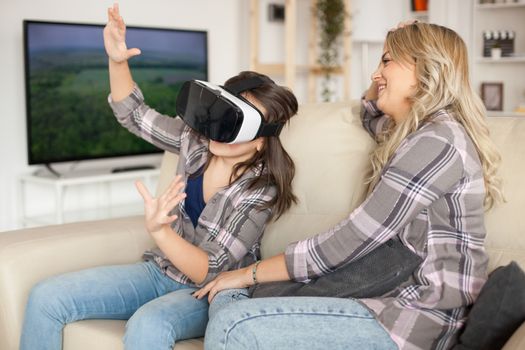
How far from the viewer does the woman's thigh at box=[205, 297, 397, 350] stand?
4.69ft

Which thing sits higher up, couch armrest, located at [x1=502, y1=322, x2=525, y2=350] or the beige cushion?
the beige cushion

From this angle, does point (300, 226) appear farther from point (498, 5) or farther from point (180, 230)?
point (498, 5)

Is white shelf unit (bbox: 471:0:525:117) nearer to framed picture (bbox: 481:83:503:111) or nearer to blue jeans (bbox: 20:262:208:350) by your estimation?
framed picture (bbox: 481:83:503:111)

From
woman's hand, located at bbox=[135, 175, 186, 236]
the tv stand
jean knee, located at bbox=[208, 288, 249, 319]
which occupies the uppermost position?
woman's hand, located at bbox=[135, 175, 186, 236]

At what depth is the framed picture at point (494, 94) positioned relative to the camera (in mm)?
5758

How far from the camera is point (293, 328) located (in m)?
1.44

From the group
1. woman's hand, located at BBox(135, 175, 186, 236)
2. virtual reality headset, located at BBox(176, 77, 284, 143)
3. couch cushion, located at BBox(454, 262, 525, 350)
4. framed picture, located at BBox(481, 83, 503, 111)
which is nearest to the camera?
couch cushion, located at BBox(454, 262, 525, 350)

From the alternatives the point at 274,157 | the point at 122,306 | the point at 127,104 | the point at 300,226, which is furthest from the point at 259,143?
the point at 122,306

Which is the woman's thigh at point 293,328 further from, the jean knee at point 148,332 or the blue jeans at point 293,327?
the jean knee at point 148,332

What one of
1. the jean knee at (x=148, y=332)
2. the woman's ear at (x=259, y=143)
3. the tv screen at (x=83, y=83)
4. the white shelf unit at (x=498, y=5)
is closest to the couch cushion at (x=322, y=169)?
the woman's ear at (x=259, y=143)

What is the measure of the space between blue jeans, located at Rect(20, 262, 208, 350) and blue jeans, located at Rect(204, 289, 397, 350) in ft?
0.66

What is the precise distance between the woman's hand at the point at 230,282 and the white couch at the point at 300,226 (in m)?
0.12

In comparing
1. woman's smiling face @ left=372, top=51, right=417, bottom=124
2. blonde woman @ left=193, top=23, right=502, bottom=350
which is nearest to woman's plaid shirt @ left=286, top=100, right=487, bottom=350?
blonde woman @ left=193, top=23, right=502, bottom=350

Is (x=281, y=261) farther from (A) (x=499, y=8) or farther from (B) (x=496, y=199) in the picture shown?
(A) (x=499, y=8)
